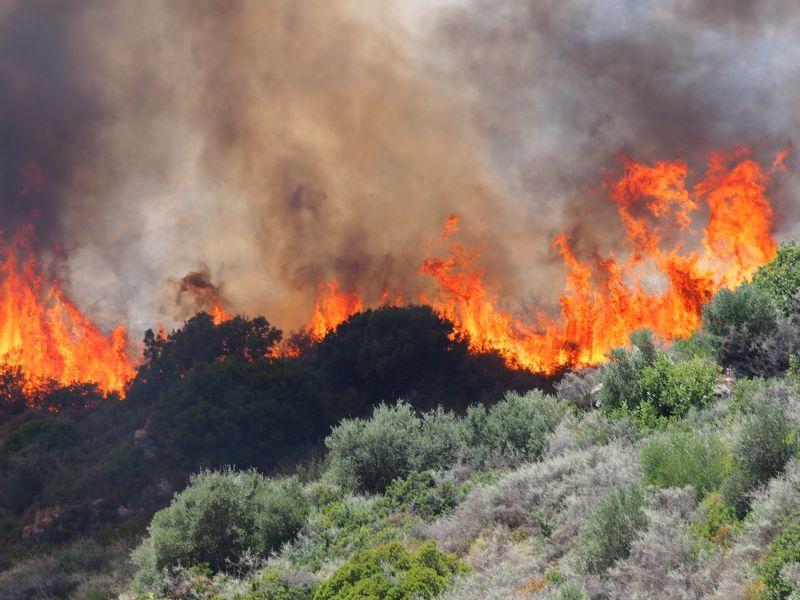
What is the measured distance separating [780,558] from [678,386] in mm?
9616

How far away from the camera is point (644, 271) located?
1686 inches

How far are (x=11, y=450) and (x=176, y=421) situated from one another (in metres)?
10.2

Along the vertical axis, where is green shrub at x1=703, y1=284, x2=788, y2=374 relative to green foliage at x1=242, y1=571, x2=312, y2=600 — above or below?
above

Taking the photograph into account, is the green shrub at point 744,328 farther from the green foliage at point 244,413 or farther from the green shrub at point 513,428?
the green foliage at point 244,413

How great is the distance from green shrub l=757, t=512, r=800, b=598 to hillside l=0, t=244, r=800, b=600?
1.0 inches

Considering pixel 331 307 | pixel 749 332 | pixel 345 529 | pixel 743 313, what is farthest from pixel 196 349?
pixel 749 332

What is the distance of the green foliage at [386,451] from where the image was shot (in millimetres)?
20812

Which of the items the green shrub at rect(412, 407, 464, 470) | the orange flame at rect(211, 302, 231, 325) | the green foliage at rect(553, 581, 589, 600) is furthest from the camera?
the orange flame at rect(211, 302, 231, 325)

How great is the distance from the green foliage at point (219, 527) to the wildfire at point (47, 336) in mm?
36580

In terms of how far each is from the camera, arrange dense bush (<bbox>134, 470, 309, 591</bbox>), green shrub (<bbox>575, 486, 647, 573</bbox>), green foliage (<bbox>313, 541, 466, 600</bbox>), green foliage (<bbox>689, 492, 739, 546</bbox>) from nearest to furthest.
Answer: green foliage (<bbox>689, 492, 739, 546</bbox>), green shrub (<bbox>575, 486, 647, 573</bbox>), green foliage (<bbox>313, 541, 466, 600</bbox>), dense bush (<bbox>134, 470, 309, 591</bbox>)

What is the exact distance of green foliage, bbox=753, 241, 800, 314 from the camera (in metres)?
20.9

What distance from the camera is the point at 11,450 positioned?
41094 millimetres

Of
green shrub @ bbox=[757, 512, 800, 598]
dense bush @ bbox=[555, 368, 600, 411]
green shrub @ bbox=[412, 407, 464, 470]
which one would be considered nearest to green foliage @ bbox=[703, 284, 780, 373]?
dense bush @ bbox=[555, 368, 600, 411]

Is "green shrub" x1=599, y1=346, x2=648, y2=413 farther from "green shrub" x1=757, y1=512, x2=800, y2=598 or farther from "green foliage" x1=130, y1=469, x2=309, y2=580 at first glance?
"green shrub" x1=757, y1=512, x2=800, y2=598
